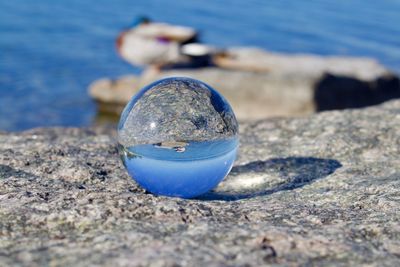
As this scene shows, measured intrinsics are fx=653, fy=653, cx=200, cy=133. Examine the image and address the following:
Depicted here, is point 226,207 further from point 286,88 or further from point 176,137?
point 286,88

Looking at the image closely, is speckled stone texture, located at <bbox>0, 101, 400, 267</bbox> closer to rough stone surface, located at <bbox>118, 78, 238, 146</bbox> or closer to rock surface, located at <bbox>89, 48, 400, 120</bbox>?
rough stone surface, located at <bbox>118, 78, 238, 146</bbox>

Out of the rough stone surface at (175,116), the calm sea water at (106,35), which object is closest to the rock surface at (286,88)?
the calm sea water at (106,35)

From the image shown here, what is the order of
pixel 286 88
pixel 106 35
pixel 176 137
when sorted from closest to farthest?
1. pixel 176 137
2. pixel 286 88
3. pixel 106 35

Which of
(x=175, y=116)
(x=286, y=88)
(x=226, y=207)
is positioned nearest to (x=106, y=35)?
(x=286, y=88)

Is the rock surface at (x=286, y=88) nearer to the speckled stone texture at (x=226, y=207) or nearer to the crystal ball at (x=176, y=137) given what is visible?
the speckled stone texture at (x=226, y=207)

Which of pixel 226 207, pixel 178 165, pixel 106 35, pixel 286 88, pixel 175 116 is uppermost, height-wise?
pixel 175 116

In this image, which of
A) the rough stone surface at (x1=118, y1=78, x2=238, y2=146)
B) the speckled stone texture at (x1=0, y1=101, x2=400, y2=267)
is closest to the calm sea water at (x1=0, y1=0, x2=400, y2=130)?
the speckled stone texture at (x1=0, y1=101, x2=400, y2=267)

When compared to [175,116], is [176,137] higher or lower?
lower

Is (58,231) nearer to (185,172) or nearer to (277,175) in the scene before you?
(185,172)
